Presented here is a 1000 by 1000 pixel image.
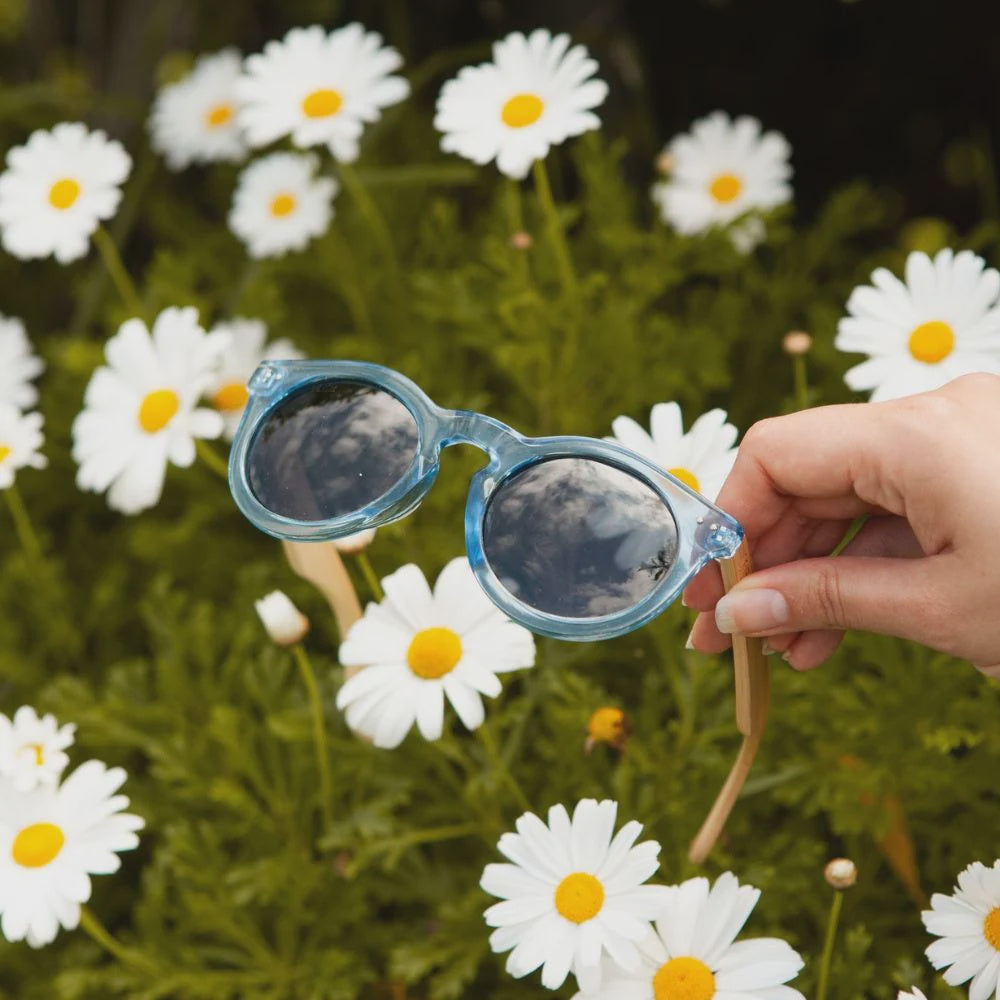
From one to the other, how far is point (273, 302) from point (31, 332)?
0.92 metres

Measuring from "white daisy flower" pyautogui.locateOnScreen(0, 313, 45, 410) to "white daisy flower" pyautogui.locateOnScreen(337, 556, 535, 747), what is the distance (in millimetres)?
1007

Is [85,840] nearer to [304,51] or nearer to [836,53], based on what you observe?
[304,51]

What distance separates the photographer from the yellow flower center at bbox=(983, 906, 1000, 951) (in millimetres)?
1083

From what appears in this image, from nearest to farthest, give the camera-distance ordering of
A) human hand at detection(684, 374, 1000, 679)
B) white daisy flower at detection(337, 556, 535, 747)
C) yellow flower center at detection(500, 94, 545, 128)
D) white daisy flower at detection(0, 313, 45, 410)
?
human hand at detection(684, 374, 1000, 679) < white daisy flower at detection(337, 556, 535, 747) < yellow flower center at detection(500, 94, 545, 128) < white daisy flower at detection(0, 313, 45, 410)

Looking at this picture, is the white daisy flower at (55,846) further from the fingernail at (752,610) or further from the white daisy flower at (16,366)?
the white daisy flower at (16,366)

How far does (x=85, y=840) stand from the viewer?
4.33 ft

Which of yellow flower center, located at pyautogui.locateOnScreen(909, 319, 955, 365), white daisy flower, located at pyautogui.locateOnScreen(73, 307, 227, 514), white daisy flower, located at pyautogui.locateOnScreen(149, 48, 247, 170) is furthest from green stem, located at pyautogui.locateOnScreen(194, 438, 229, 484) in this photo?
yellow flower center, located at pyautogui.locateOnScreen(909, 319, 955, 365)

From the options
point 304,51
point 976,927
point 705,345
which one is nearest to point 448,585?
point 976,927

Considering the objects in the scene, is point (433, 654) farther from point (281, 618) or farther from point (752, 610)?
point (752, 610)

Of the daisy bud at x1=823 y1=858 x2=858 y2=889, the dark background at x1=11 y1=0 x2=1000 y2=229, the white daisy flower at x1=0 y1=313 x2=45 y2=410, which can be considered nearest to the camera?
the daisy bud at x1=823 y1=858 x2=858 y2=889

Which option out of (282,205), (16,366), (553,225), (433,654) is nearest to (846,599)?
(433,654)

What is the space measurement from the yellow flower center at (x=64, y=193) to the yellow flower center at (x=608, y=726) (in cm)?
121

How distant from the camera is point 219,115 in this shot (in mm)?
2430

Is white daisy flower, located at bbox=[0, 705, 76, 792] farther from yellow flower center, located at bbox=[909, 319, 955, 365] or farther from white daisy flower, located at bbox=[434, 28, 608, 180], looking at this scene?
yellow flower center, located at bbox=[909, 319, 955, 365]
